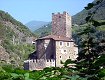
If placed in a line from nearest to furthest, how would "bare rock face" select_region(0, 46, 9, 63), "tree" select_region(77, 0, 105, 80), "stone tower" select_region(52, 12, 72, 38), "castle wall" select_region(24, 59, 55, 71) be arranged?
"tree" select_region(77, 0, 105, 80)
"castle wall" select_region(24, 59, 55, 71)
"stone tower" select_region(52, 12, 72, 38)
"bare rock face" select_region(0, 46, 9, 63)

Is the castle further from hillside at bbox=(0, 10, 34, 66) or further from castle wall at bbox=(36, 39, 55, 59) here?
hillside at bbox=(0, 10, 34, 66)

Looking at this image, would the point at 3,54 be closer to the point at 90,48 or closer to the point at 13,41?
the point at 13,41

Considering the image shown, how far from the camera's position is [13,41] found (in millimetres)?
67125

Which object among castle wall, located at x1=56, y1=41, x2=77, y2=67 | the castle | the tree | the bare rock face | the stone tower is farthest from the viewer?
the bare rock face

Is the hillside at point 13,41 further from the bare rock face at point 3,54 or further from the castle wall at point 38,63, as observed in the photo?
the castle wall at point 38,63

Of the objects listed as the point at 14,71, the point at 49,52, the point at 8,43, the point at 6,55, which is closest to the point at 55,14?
the point at 49,52

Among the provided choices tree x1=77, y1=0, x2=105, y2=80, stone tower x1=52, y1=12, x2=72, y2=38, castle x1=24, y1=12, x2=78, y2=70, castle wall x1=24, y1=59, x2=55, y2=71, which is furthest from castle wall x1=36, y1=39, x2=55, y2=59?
tree x1=77, y1=0, x2=105, y2=80

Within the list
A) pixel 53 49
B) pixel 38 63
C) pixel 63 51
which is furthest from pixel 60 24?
pixel 38 63

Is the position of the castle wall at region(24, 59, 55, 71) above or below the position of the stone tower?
below

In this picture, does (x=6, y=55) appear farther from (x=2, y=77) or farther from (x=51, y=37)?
(x=2, y=77)

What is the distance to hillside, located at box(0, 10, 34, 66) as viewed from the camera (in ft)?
187

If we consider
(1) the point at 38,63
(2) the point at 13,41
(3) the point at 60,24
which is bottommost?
(1) the point at 38,63

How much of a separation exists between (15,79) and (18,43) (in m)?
65.9

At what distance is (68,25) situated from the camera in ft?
145
